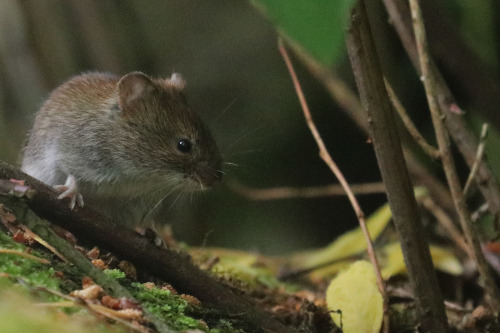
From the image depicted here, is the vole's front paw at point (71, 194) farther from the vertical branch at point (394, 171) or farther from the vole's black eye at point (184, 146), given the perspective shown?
the vertical branch at point (394, 171)

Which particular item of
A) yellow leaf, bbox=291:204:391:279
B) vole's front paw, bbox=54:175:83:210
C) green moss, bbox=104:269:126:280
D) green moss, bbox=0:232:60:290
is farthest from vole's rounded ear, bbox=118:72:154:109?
yellow leaf, bbox=291:204:391:279

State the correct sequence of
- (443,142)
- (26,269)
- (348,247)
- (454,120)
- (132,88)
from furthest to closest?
1. (348,247)
2. (454,120)
3. (132,88)
4. (443,142)
5. (26,269)

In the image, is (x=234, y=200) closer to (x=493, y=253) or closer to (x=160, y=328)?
(x=493, y=253)

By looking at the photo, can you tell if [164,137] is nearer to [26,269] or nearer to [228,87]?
[26,269]

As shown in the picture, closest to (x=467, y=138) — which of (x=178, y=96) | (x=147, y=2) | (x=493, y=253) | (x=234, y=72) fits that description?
(x=493, y=253)

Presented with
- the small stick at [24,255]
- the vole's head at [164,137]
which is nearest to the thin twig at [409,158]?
the vole's head at [164,137]

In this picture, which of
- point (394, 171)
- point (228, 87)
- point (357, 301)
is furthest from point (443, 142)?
point (228, 87)

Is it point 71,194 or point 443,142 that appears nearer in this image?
point 71,194
